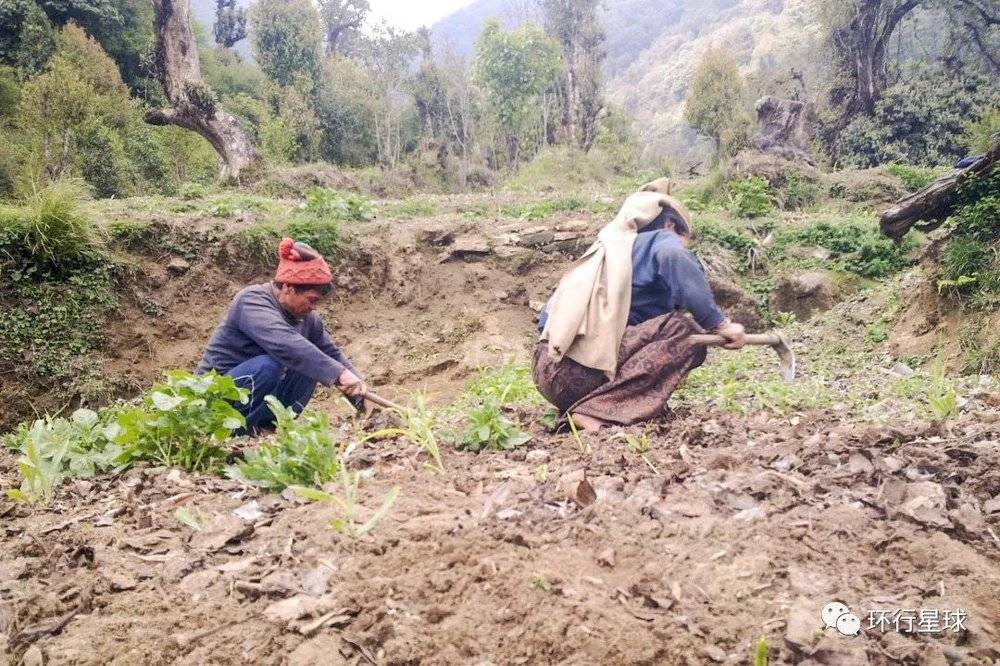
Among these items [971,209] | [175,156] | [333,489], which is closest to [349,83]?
[175,156]

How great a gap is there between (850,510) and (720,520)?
0.39 m

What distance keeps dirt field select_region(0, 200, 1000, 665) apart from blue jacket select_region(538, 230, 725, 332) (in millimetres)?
730

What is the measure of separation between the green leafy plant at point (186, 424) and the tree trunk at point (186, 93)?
1079cm

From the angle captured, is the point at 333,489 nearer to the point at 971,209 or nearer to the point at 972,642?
the point at 972,642

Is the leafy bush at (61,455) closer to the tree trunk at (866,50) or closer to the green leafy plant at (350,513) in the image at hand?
the green leafy plant at (350,513)

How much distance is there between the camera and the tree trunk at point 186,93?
38.5ft

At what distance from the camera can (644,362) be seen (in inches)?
141

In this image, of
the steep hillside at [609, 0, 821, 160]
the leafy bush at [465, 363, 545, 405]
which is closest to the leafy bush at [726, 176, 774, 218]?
the leafy bush at [465, 363, 545, 405]

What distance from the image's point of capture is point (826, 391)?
3.91 metres

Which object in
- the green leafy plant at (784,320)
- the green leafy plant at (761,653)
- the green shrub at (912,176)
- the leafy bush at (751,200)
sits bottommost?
the green leafy plant at (784,320)

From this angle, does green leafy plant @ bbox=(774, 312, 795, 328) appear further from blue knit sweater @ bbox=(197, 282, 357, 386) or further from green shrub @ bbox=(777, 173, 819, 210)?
blue knit sweater @ bbox=(197, 282, 357, 386)

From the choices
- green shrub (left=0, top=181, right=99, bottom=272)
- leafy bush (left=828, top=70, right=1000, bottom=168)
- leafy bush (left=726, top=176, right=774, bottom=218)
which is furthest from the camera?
leafy bush (left=828, top=70, right=1000, bottom=168)

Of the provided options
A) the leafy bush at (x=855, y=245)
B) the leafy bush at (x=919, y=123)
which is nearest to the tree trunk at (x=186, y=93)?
the leafy bush at (x=855, y=245)

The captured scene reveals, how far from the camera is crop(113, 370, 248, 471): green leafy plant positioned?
269 centimetres
